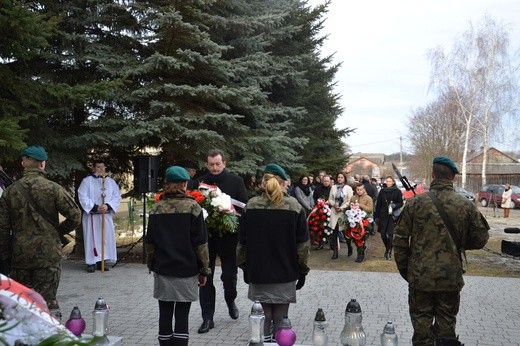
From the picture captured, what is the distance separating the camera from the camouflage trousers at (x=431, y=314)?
487 cm

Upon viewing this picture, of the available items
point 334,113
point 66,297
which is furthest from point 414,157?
point 66,297

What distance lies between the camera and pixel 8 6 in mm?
7770

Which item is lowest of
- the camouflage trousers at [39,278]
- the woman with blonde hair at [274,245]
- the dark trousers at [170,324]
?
the dark trousers at [170,324]

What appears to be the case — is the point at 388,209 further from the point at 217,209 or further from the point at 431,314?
the point at 431,314

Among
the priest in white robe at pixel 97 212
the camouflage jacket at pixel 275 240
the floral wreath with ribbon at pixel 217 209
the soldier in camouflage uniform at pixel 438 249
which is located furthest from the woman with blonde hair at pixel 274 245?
the priest in white robe at pixel 97 212

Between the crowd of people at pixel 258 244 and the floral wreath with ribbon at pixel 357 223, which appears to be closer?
the crowd of people at pixel 258 244

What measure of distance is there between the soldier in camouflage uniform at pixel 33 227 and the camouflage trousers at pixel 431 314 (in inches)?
141

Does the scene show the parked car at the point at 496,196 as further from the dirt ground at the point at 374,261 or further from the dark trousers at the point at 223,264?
the dark trousers at the point at 223,264

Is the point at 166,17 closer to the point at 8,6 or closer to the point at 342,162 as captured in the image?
the point at 8,6

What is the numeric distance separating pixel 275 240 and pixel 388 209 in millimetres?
8253

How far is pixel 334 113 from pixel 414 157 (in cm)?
4511

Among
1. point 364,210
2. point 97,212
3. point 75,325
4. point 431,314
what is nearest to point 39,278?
point 75,325

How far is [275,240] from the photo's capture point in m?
5.27

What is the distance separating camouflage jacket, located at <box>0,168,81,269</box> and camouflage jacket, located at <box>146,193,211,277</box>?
1214 mm
